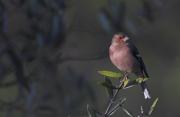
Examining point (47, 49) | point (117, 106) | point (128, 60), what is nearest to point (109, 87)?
point (117, 106)

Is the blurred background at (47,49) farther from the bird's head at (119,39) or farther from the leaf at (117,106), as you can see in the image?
the leaf at (117,106)

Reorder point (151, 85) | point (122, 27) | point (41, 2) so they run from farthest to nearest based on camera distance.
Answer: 1. point (151, 85)
2. point (122, 27)
3. point (41, 2)

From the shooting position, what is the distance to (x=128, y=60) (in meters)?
7.26

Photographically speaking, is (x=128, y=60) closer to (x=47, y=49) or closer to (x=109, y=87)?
(x=109, y=87)

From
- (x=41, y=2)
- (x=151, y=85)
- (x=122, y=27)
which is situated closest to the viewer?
(x=41, y=2)

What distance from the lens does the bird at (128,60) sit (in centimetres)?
716

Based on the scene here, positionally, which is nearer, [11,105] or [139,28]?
[11,105]

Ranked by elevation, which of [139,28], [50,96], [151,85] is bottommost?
[151,85]

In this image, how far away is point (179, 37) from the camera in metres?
16.5

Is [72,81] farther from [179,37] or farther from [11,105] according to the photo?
[179,37]

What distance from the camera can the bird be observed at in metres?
7.16

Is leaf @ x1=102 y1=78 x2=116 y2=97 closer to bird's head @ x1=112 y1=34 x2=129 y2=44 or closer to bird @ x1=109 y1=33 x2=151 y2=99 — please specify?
bird @ x1=109 y1=33 x2=151 y2=99

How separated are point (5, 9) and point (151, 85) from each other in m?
7.40

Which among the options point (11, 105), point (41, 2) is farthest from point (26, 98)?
point (41, 2)
